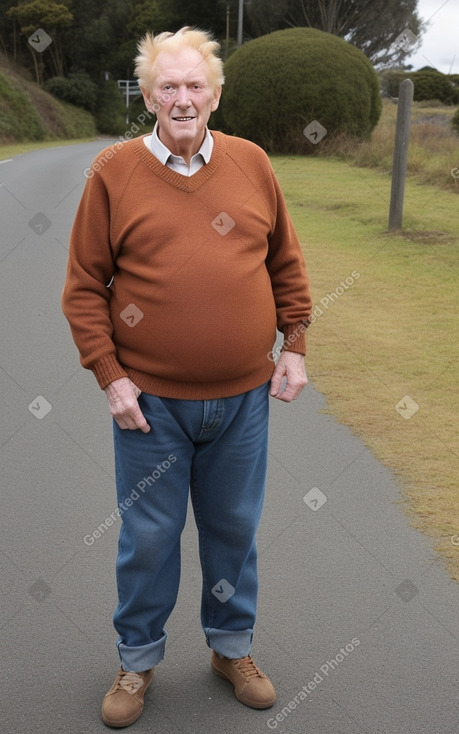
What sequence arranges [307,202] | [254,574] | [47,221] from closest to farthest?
[254,574] < [47,221] < [307,202]

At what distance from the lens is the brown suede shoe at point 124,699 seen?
289cm

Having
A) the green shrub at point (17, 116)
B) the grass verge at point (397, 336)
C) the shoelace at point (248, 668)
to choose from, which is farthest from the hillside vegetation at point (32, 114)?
the shoelace at point (248, 668)

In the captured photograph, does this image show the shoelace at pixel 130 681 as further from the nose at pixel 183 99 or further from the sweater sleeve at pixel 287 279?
the nose at pixel 183 99

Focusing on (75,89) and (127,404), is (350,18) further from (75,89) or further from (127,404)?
(127,404)

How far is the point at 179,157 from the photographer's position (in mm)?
2662

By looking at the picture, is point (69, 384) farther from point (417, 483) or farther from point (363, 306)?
point (363, 306)

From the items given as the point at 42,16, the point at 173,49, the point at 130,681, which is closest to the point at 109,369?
the point at 173,49

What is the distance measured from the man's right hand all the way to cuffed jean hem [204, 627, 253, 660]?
84 centimetres

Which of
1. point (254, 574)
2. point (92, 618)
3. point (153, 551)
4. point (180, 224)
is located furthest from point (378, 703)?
point (180, 224)

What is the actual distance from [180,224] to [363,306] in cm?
672

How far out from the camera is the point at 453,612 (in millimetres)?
3594

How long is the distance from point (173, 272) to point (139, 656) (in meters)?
1.27

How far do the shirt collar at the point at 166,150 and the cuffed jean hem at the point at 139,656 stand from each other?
5.07ft

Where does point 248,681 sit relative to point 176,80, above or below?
below
